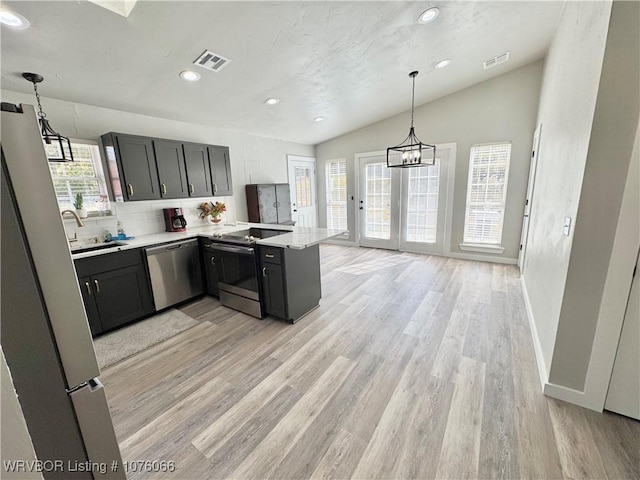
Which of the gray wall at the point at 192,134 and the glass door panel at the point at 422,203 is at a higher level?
the gray wall at the point at 192,134

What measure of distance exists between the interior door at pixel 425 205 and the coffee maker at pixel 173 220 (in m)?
4.09

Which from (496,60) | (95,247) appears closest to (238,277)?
(95,247)

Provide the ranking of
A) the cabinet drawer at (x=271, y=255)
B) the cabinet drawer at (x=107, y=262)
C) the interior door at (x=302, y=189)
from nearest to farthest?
the cabinet drawer at (x=107, y=262)
the cabinet drawer at (x=271, y=255)
the interior door at (x=302, y=189)

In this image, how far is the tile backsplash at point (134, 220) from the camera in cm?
290

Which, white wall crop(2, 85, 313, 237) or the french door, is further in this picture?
the french door

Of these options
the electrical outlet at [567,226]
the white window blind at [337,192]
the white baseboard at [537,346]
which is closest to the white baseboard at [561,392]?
the white baseboard at [537,346]

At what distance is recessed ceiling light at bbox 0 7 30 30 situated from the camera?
1.56 meters

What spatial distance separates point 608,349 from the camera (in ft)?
5.26

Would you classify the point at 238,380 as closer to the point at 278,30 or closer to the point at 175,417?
the point at 175,417

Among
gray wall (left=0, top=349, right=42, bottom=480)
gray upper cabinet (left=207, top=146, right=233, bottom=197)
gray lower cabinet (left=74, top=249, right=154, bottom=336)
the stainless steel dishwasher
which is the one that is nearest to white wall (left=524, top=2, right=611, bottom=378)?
gray wall (left=0, top=349, right=42, bottom=480)

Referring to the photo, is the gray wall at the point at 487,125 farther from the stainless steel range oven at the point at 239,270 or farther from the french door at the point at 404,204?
the stainless steel range oven at the point at 239,270

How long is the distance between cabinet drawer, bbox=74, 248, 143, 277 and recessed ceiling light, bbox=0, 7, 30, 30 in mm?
1742

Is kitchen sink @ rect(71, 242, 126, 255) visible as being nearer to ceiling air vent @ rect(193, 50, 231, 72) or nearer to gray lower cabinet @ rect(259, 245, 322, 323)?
gray lower cabinet @ rect(259, 245, 322, 323)

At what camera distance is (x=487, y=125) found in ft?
14.2
